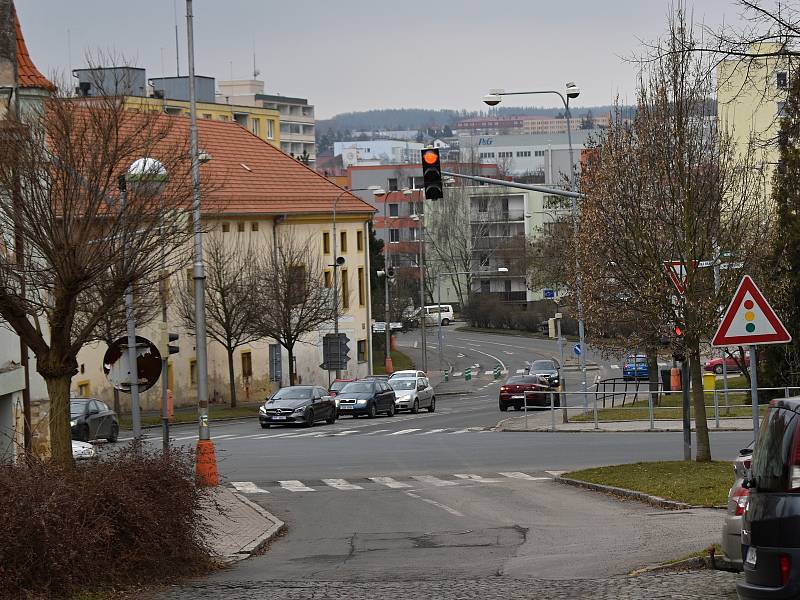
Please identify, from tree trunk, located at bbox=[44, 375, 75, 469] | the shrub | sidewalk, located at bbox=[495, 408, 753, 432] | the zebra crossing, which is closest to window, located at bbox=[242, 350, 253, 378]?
sidewalk, located at bbox=[495, 408, 753, 432]

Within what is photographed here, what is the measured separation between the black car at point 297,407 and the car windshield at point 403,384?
796 cm

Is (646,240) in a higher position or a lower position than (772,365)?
higher

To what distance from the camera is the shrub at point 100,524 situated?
12172 mm

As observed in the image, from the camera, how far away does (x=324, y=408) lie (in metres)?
48.7

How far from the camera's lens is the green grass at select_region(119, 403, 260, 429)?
52500mm

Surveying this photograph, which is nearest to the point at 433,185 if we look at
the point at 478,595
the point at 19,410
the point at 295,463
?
the point at 295,463

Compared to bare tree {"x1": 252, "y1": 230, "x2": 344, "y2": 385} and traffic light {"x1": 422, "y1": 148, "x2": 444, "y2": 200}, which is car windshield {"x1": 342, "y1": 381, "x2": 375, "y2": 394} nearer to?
bare tree {"x1": 252, "y1": 230, "x2": 344, "y2": 385}

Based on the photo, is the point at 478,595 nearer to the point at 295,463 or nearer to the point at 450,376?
the point at 295,463

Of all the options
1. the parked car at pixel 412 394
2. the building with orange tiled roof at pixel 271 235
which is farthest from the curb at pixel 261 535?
the building with orange tiled roof at pixel 271 235

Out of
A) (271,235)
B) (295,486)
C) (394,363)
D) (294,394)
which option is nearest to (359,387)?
(294,394)

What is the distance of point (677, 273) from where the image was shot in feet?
73.6

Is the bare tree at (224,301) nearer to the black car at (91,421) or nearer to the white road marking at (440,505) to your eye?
the black car at (91,421)

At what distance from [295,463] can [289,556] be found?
47.5 ft

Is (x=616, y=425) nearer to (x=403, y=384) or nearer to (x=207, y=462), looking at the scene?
(x=207, y=462)
